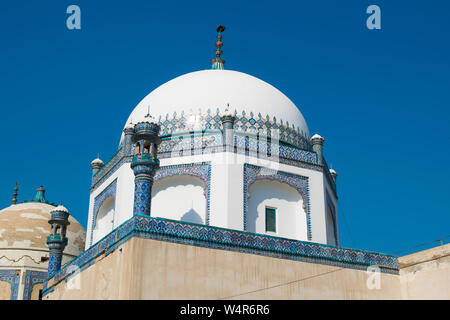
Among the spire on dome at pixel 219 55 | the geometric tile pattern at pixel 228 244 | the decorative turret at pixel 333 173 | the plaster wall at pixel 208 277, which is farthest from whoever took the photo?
the spire on dome at pixel 219 55

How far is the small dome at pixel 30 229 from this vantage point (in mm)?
18797

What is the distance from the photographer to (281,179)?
535 inches

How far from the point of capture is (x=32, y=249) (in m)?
18.7

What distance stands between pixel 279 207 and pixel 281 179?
0.58 meters

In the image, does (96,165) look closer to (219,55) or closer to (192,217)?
(192,217)

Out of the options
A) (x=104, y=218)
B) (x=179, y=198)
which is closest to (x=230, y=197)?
(x=179, y=198)

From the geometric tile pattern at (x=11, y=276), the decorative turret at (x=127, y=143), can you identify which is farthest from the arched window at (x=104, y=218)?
the geometric tile pattern at (x=11, y=276)

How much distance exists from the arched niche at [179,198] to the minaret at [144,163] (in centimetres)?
198

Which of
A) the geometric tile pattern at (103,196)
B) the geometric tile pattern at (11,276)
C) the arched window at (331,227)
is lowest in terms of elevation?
the geometric tile pattern at (11,276)

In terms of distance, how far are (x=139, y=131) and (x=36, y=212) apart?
30.6 ft

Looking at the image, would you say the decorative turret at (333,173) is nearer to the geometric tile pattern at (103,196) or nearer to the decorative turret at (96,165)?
the geometric tile pattern at (103,196)

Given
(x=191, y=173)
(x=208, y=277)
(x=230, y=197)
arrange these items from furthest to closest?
1. (x=191, y=173)
2. (x=230, y=197)
3. (x=208, y=277)
